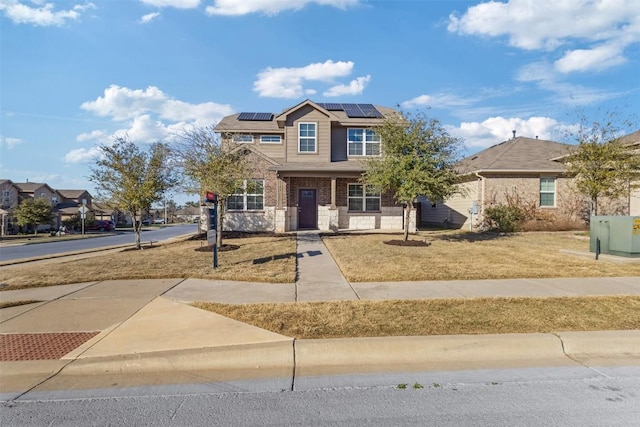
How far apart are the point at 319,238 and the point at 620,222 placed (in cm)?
1030

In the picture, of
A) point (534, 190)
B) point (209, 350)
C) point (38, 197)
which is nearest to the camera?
point (209, 350)

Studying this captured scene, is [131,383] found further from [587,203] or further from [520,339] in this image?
[587,203]

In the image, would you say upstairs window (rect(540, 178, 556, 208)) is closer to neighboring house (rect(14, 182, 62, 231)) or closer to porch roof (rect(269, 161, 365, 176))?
porch roof (rect(269, 161, 365, 176))

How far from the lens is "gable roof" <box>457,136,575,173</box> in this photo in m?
20.2

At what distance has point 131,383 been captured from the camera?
155 inches

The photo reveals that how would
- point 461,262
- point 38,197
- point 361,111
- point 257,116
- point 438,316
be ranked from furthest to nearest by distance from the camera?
point 38,197 < point 257,116 < point 361,111 < point 461,262 < point 438,316

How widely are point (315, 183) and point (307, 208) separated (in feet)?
4.60

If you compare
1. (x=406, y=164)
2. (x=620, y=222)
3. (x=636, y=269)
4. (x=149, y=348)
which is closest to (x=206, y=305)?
(x=149, y=348)

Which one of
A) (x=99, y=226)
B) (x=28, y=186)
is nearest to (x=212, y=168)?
(x=99, y=226)

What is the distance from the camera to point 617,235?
35.8ft

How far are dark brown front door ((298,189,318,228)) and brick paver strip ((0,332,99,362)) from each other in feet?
49.1

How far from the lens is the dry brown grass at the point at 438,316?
5.04m

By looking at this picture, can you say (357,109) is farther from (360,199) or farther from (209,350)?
(209,350)

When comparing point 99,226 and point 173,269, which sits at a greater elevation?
point 173,269
